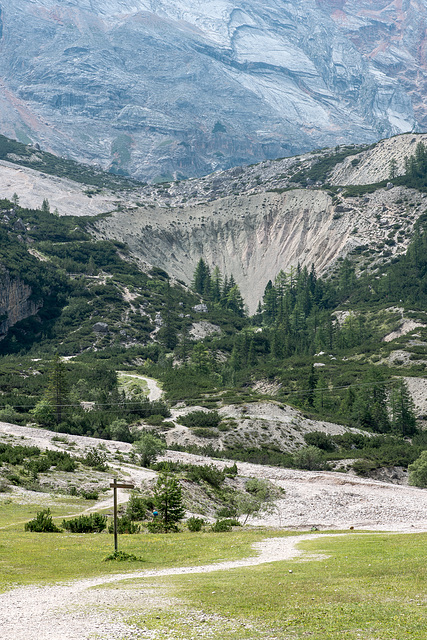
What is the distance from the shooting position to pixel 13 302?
494ft

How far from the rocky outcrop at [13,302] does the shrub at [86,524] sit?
398 ft

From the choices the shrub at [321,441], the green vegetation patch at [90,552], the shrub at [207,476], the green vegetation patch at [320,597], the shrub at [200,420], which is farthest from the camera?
the shrub at [200,420]

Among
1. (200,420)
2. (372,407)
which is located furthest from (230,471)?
(372,407)

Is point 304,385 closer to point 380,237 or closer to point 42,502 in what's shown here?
point 42,502

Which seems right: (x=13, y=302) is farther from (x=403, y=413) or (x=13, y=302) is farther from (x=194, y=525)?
(x=194, y=525)

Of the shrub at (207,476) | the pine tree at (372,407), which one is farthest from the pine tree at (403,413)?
the shrub at (207,476)

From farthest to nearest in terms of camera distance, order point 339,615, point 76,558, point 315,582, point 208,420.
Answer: point 208,420, point 76,558, point 315,582, point 339,615

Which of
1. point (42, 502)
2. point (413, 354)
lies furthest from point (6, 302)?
point (42, 502)

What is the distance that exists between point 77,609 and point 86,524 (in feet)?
51.9

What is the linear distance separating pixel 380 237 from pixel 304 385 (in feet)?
318

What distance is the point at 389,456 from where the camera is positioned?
70.7 meters

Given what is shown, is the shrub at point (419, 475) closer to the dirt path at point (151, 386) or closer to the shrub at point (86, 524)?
the shrub at point (86, 524)

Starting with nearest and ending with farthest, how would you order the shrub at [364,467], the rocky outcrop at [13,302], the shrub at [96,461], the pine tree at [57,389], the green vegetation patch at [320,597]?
the green vegetation patch at [320,597] < the shrub at [96,461] < the shrub at [364,467] < the pine tree at [57,389] < the rocky outcrop at [13,302]

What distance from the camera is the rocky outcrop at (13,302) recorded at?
147m
